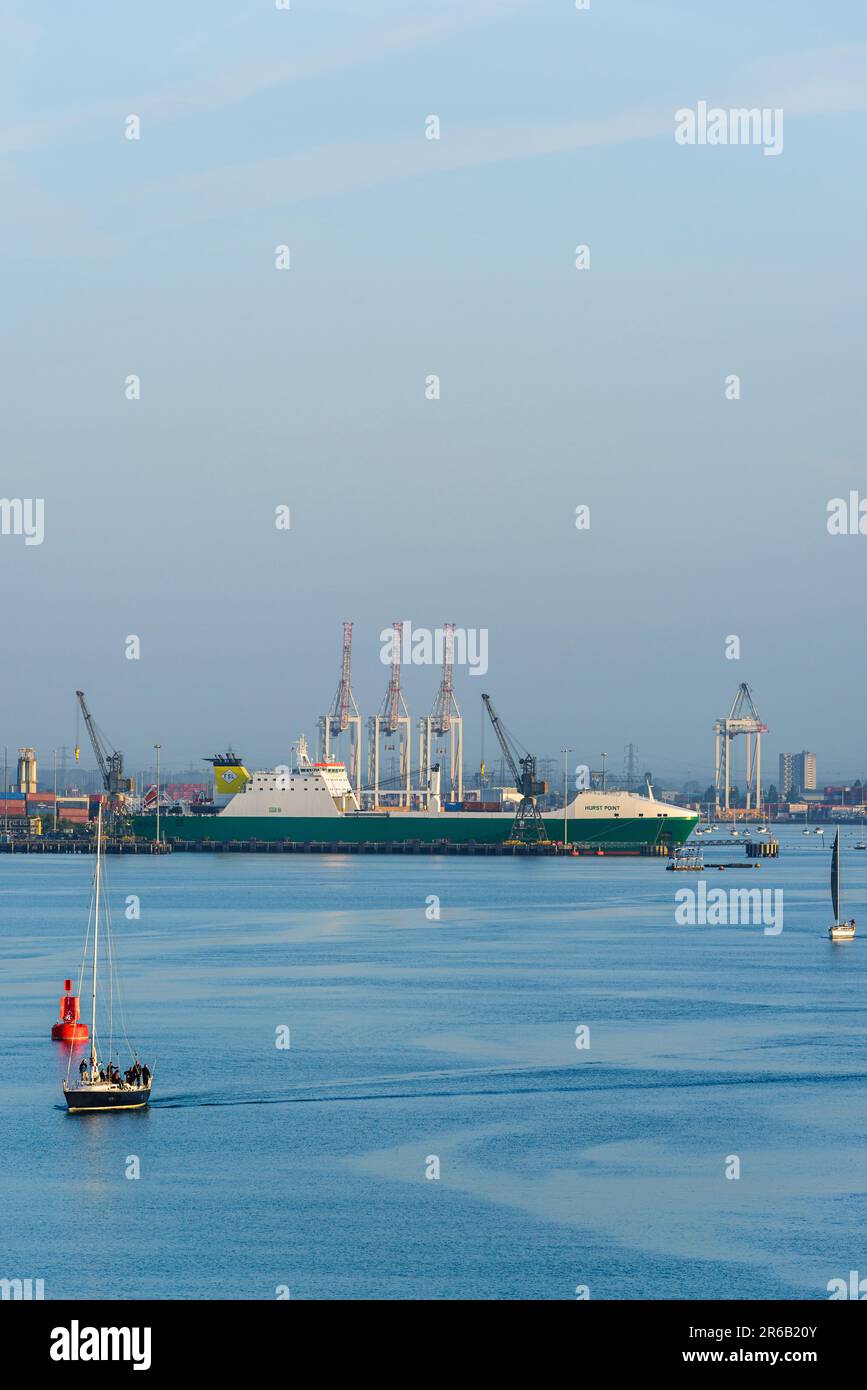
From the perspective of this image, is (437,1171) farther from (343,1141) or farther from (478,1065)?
(478,1065)

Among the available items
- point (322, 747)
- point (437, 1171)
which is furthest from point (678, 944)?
point (322, 747)

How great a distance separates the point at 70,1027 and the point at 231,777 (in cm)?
8629

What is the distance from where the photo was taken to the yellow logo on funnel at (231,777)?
4717 inches

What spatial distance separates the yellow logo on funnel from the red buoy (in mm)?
85143

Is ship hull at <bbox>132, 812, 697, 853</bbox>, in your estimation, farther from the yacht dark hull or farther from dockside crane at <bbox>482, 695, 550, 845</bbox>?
the yacht dark hull

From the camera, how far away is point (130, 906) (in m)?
68.4

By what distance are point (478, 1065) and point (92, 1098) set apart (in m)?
7.45

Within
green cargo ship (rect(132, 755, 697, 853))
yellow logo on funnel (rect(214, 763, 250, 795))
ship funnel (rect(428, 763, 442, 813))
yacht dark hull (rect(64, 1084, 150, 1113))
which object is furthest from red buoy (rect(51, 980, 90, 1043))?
ship funnel (rect(428, 763, 442, 813))

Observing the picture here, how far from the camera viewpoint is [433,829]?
119938mm

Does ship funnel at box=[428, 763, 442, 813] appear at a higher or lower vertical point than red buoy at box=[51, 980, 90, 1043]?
higher

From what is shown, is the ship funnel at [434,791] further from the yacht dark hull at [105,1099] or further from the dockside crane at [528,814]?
the yacht dark hull at [105,1099]

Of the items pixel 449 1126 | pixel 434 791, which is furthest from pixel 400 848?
pixel 449 1126

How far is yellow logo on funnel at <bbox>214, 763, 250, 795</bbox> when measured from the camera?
4717 inches

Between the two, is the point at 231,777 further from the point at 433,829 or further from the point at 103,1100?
the point at 103,1100
